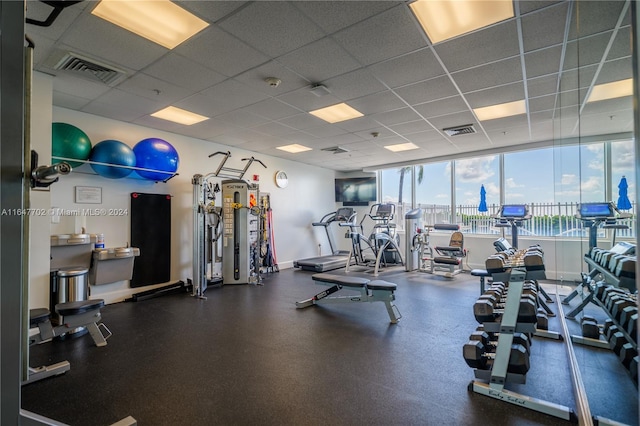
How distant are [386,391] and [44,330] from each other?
9.44 ft

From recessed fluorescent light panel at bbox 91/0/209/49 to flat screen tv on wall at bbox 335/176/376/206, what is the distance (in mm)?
6845

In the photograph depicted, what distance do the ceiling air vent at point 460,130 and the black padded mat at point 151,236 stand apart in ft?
16.5

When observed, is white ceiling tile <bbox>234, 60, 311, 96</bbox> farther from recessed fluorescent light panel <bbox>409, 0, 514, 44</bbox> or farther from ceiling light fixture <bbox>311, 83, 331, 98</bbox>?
recessed fluorescent light panel <bbox>409, 0, 514, 44</bbox>

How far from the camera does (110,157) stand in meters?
4.00

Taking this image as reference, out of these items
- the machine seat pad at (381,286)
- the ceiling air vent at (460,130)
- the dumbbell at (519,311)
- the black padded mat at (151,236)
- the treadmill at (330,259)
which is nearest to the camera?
the dumbbell at (519,311)

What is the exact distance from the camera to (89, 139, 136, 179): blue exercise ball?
3.99 m

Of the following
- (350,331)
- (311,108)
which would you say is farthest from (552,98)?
(350,331)

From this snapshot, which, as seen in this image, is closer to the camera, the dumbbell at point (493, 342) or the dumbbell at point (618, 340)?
the dumbbell at point (618, 340)

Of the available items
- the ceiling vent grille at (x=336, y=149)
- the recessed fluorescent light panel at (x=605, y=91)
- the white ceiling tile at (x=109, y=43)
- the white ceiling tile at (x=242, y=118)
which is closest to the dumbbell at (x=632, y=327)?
the recessed fluorescent light panel at (x=605, y=91)

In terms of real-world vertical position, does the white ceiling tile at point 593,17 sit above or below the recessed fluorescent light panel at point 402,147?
above

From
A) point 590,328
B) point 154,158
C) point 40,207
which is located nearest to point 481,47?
point 590,328

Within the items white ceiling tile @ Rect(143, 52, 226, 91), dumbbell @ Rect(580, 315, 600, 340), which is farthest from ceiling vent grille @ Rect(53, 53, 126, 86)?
dumbbell @ Rect(580, 315, 600, 340)

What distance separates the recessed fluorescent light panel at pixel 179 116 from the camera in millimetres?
4389

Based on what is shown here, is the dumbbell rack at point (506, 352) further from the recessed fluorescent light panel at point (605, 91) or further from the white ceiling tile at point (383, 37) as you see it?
the white ceiling tile at point (383, 37)
